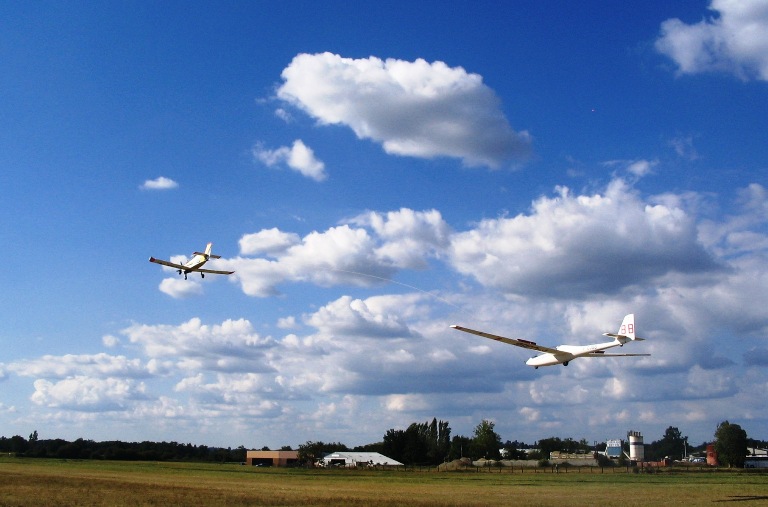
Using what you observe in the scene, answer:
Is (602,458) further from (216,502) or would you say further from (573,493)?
(216,502)

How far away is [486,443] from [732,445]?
5319cm

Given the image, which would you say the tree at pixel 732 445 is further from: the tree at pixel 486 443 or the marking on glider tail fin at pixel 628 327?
the marking on glider tail fin at pixel 628 327

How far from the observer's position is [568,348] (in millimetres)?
49906

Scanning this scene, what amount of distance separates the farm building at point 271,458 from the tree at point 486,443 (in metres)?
42.3

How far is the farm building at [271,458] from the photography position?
5719 inches

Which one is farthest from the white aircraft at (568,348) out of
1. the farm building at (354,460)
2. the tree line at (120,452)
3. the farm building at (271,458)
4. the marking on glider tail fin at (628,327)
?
the tree line at (120,452)

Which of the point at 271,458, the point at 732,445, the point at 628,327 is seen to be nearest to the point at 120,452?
the point at 271,458

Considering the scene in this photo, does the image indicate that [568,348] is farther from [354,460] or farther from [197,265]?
[354,460]

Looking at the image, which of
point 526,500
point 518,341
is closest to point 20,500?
point 526,500

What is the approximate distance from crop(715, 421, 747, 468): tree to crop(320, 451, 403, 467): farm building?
195ft

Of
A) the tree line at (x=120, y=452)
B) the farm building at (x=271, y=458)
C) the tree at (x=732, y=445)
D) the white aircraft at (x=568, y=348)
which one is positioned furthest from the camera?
the tree line at (x=120, y=452)

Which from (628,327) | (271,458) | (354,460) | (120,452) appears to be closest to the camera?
(628,327)

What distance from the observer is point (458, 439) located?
552 ft

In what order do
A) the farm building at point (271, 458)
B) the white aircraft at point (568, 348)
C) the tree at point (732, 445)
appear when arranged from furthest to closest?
the farm building at point (271, 458)
the tree at point (732, 445)
the white aircraft at point (568, 348)
